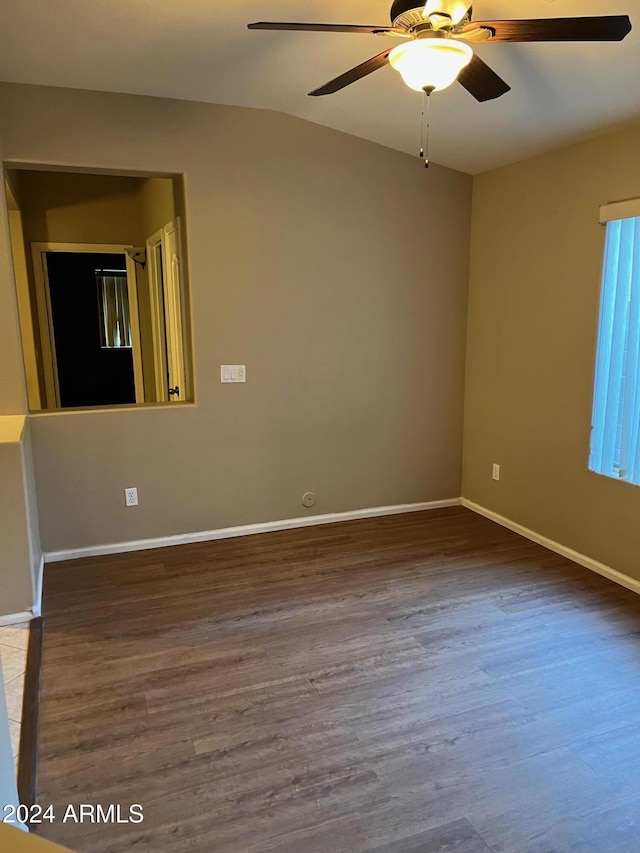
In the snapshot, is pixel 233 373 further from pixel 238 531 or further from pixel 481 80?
pixel 481 80

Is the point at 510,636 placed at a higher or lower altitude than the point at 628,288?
lower

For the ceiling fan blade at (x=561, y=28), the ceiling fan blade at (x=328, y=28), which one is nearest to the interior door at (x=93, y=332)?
the ceiling fan blade at (x=328, y=28)

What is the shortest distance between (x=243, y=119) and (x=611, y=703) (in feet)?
11.7

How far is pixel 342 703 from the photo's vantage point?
2303 millimetres

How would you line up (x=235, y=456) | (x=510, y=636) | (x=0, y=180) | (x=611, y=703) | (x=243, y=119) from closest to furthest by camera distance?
1. (x=611, y=703)
2. (x=510, y=636)
3. (x=0, y=180)
4. (x=243, y=119)
5. (x=235, y=456)

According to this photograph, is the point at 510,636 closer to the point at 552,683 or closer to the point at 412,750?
the point at 552,683

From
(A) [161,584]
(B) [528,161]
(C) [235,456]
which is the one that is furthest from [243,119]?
(A) [161,584]

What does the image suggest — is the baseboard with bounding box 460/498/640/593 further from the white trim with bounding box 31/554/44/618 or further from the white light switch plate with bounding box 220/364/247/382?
the white trim with bounding box 31/554/44/618

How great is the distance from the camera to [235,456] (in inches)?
152

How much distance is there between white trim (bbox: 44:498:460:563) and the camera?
360cm

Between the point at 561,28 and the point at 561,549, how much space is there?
2866 mm

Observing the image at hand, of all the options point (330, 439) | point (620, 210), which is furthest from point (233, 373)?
point (620, 210)

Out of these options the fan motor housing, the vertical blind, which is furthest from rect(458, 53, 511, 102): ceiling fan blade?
the vertical blind

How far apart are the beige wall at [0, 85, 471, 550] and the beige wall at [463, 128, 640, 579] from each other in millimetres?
259
